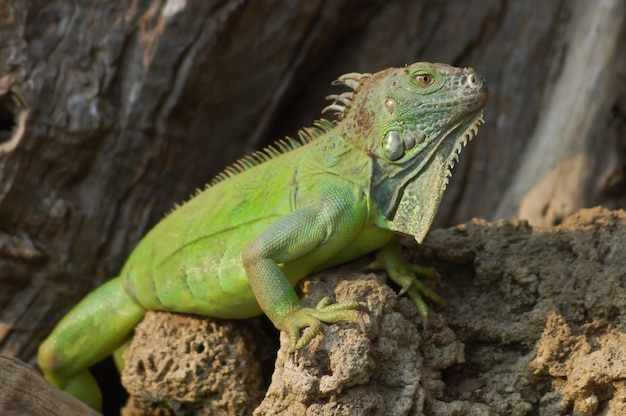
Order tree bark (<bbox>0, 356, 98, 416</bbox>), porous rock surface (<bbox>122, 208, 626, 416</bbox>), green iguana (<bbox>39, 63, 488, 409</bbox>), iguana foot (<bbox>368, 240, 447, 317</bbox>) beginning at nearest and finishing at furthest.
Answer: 1. porous rock surface (<bbox>122, 208, 626, 416</bbox>)
2. tree bark (<bbox>0, 356, 98, 416</bbox>)
3. green iguana (<bbox>39, 63, 488, 409</bbox>)
4. iguana foot (<bbox>368, 240, 447, 317</bbox>)

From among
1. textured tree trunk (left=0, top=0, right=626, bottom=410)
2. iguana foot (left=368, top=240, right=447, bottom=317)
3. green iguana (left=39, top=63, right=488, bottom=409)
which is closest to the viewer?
green iguana (left=39, top=63, right=488, bottom=409)

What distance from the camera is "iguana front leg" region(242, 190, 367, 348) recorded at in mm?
4070

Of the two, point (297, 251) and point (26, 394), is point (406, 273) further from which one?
point (26, 394)

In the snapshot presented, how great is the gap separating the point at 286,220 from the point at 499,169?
4348 mm

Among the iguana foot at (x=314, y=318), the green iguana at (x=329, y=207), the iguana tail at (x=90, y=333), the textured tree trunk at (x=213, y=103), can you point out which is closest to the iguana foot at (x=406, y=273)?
the green iguana at (x=329, y=207)

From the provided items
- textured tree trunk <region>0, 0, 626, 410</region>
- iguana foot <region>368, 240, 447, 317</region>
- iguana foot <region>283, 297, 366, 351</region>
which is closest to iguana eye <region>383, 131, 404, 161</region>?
iguana foot <region>368, 240, 447, 317</region>

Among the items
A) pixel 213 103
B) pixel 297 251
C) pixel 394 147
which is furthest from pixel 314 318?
pixel 213 103

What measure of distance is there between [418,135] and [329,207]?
66cm

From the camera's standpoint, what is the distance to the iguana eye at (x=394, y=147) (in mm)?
4402

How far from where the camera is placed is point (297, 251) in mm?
4258

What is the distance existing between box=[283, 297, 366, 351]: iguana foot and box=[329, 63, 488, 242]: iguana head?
60cm

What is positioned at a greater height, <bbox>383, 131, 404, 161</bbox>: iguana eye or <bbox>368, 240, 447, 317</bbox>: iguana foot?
<bbox>383, 131, 404, 161</bbox>: iguana eye

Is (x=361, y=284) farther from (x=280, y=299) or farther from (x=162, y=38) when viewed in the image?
(x=162, y=38)

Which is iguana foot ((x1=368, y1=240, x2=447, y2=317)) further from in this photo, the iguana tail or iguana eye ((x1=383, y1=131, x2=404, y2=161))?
the iguana tail
